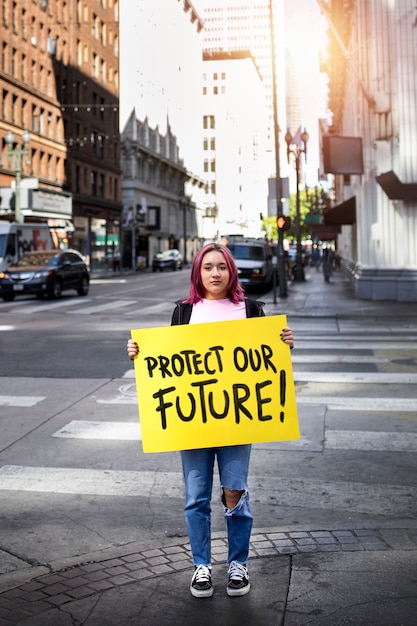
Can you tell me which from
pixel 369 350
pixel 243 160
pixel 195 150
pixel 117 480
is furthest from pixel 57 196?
pixel 243 160

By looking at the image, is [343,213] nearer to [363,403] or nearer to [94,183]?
[94,183]

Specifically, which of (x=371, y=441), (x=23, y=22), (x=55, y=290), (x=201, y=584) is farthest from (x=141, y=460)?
(x=23, y=22)

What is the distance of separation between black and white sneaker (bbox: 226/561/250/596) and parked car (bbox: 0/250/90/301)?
24.9m

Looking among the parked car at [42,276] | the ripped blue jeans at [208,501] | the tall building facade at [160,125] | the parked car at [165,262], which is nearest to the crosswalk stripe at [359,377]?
the ripped blue jeans at [208,501]

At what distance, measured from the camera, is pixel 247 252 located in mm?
36500

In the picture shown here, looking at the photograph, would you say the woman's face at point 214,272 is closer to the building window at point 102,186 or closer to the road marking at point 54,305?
the road marking at point 54,305

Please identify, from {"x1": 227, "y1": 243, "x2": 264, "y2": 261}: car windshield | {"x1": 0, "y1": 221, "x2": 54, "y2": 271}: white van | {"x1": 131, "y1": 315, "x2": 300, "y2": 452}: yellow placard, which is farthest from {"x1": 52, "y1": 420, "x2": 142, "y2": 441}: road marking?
{"x1": 227, "y1": 243, "x2": 264, "y2": 261}: car windshield

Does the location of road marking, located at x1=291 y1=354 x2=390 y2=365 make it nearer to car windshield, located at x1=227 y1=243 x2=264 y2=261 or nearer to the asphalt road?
the asphalt road

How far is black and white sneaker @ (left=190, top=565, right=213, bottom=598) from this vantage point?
4020 mm

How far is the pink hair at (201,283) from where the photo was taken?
4270 millimetres

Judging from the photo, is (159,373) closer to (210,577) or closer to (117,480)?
(210,577)

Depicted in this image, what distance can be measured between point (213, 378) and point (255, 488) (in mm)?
2109

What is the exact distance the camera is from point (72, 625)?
3.74 metres

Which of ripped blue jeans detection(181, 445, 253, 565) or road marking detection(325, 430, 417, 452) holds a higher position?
ripped blue jeans detection(181, 445, 253, 565)
